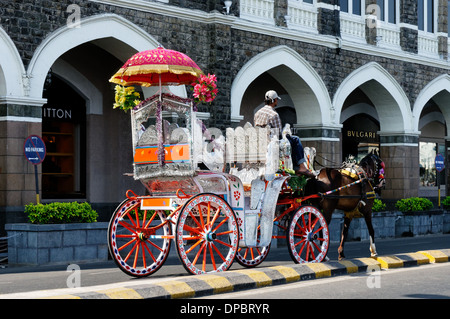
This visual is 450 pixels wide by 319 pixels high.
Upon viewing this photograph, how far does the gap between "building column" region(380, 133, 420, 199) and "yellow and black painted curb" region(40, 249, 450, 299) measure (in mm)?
12696

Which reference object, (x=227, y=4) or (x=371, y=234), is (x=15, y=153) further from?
(x=371, y=234)

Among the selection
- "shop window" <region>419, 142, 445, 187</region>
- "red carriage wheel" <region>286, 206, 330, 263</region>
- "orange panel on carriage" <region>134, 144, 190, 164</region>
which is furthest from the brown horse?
"shop window" <region>419, 142, 445, 187</region>

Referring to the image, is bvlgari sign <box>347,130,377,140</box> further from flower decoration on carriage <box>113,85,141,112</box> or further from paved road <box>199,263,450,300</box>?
flower decoration on carriage <box>113,85,141,112</box>

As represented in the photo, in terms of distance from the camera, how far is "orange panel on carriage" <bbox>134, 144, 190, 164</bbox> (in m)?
10.5

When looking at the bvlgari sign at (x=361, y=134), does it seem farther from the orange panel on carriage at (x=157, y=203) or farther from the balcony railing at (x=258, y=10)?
the orange panel on carriage at (x=157, y=203)

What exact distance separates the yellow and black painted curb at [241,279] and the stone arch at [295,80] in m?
8.08

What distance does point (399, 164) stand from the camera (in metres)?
25.1

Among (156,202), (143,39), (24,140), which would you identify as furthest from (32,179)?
(156,202)

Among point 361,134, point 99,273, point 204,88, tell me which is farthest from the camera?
point 361,134

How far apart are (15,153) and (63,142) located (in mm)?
4604

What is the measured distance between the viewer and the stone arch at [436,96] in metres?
25.6

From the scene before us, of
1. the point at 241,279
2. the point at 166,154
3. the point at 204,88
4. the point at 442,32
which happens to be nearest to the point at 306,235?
the point at 241,279

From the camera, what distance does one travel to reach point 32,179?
15391 millimetres

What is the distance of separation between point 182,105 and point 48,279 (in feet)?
10.4
